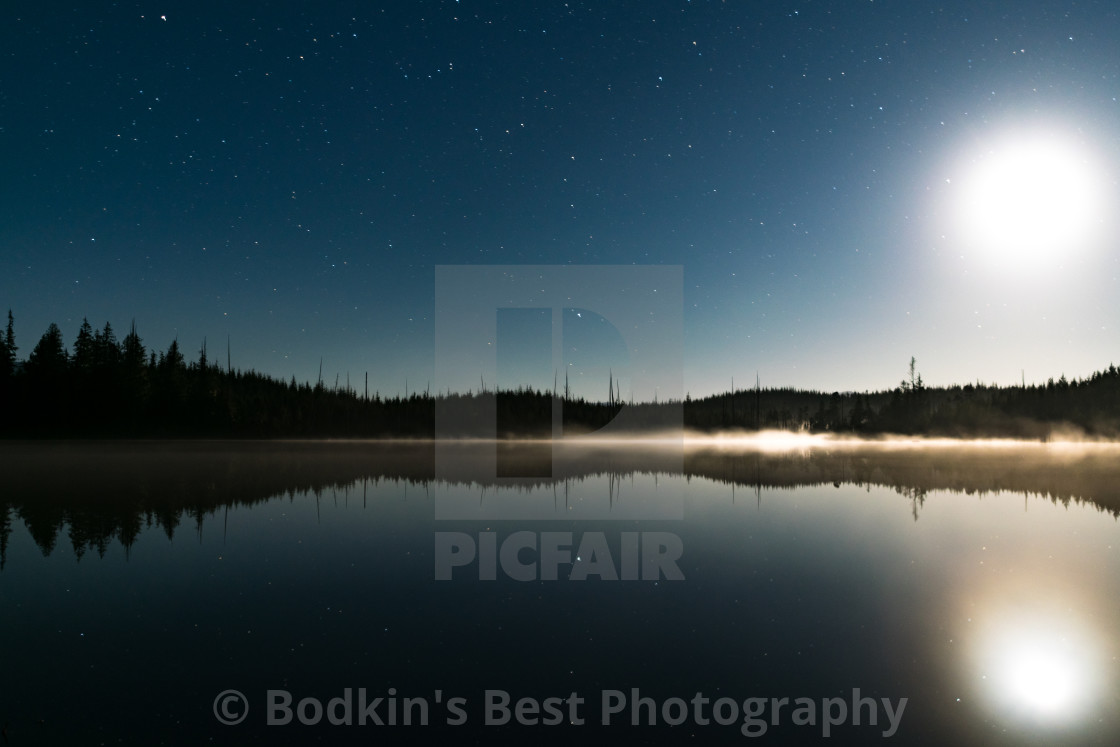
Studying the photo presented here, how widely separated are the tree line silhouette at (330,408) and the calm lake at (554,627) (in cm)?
7106

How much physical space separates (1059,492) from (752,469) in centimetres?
1501

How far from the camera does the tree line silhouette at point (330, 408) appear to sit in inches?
2852

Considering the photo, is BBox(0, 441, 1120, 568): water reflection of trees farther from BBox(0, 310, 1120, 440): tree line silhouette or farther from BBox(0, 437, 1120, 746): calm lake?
BBox(0, 310, 1120, 440): tree line silhouette

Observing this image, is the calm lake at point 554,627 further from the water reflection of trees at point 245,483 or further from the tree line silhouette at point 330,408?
the tree line silhouette at point 330,408

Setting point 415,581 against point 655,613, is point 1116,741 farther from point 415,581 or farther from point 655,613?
point 415,581

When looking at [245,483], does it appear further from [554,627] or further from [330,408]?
[330,408]

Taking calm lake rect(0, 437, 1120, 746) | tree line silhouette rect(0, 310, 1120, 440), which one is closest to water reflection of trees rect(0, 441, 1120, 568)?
calm lake rect(0, 437, 1120, 746)

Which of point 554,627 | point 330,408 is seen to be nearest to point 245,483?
point 554,627

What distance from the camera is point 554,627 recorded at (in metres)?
8.68

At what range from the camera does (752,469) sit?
3647 cm

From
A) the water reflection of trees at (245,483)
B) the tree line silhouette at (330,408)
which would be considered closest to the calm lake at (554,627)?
the water reflection of trees at (245,483)

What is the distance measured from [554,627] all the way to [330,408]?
9948 cm

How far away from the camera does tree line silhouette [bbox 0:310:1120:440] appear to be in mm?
72438

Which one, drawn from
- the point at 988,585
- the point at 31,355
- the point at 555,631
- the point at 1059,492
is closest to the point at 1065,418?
the point at 1059,492
